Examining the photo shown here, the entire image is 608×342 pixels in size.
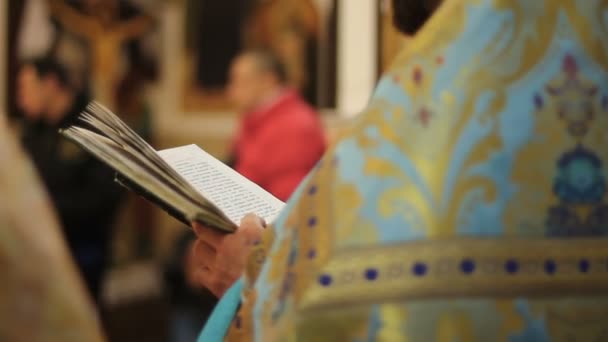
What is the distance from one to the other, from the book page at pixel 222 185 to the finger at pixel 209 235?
0.09 ft

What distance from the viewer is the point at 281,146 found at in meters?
3.62

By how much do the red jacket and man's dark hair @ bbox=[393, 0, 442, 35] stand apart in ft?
8.26

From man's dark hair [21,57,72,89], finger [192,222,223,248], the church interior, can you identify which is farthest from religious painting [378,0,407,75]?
finger [192,222,223,248]

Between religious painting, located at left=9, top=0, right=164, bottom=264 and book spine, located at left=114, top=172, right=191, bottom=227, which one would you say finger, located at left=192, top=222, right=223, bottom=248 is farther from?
religious painting, located at left=9, top=0, right=164, bottom=264

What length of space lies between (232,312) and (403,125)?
0.94ft

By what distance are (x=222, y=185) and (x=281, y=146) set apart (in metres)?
2.53

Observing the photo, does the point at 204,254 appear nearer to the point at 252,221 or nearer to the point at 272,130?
the point at 252,221

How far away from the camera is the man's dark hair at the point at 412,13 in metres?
0.88

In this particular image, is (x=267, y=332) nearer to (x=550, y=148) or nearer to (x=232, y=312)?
(x=232, y=312)

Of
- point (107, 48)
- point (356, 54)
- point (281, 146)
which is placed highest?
point (107, 48)

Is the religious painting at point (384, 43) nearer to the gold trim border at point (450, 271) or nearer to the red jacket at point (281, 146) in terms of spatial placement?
the red jacket at point (281, 146)

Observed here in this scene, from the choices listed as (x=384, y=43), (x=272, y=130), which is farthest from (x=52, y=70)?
(x=384, y=43)

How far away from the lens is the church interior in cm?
523

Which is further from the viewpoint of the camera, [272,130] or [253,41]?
[253,41]
